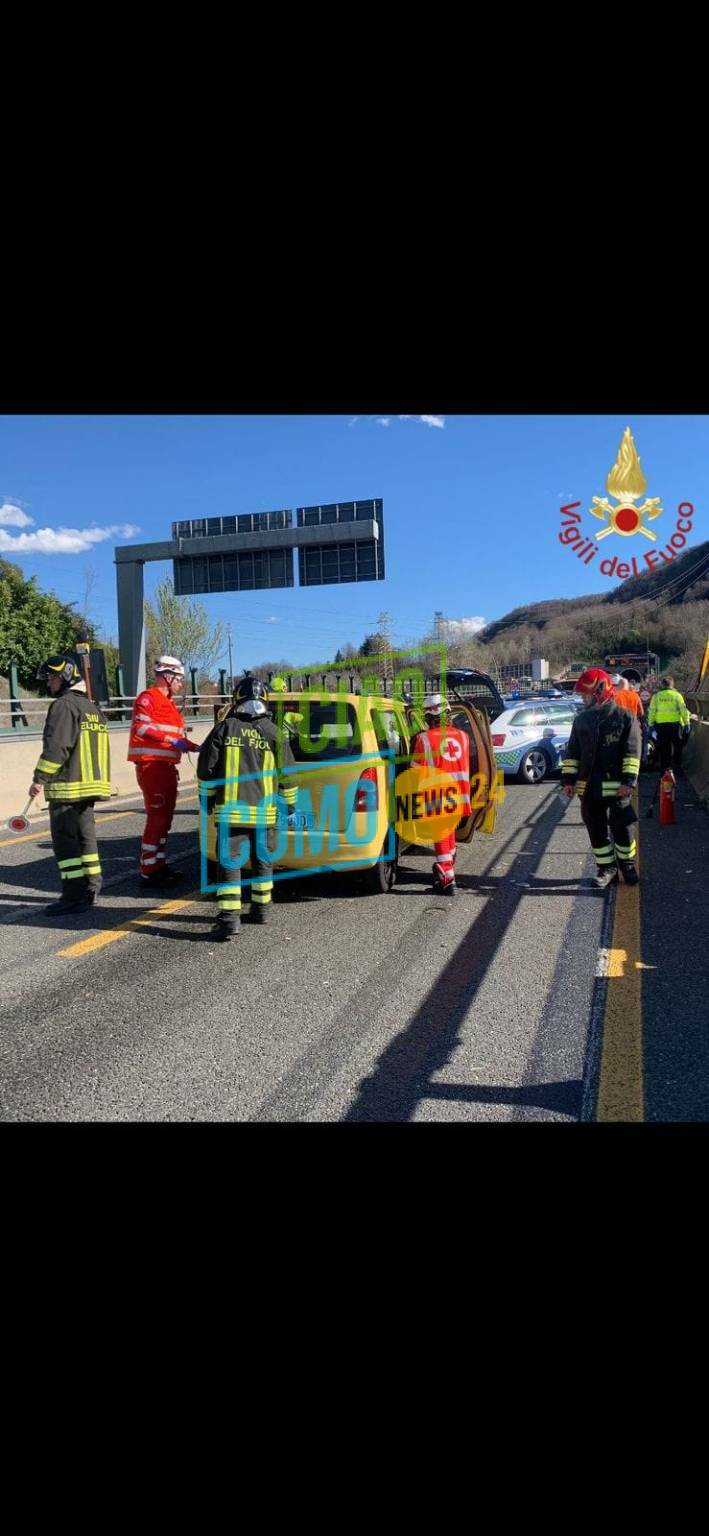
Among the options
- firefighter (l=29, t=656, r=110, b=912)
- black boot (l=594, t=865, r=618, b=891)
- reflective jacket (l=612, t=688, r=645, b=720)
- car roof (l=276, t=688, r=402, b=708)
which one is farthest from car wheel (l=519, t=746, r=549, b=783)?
firefighter (l=29, t=656, r=110, b=912)

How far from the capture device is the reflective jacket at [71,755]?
21.7 feet

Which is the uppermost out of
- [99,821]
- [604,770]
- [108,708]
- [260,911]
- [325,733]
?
[108,708]

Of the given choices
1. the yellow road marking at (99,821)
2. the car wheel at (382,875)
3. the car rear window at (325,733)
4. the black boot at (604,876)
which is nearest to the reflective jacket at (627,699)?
the black boot at (604,876)

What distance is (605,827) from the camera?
7195 millimetres

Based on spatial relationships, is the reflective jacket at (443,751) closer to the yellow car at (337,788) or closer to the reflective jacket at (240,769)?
the yellow car at (337,788)

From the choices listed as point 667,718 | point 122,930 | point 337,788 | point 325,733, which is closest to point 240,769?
point 337,788

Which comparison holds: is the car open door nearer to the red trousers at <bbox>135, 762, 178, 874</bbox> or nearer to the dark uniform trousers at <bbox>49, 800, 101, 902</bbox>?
the red trousers at <bbox>135, 762, 178, 874</bbox>

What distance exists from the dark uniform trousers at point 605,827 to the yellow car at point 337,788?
Answer: 1.59m

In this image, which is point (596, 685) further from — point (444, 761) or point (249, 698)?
point (249, 698)

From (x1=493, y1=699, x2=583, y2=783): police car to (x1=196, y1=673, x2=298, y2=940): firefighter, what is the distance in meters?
8.61

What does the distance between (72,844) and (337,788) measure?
6.70 ft

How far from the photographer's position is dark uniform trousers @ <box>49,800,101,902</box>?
260 inches
